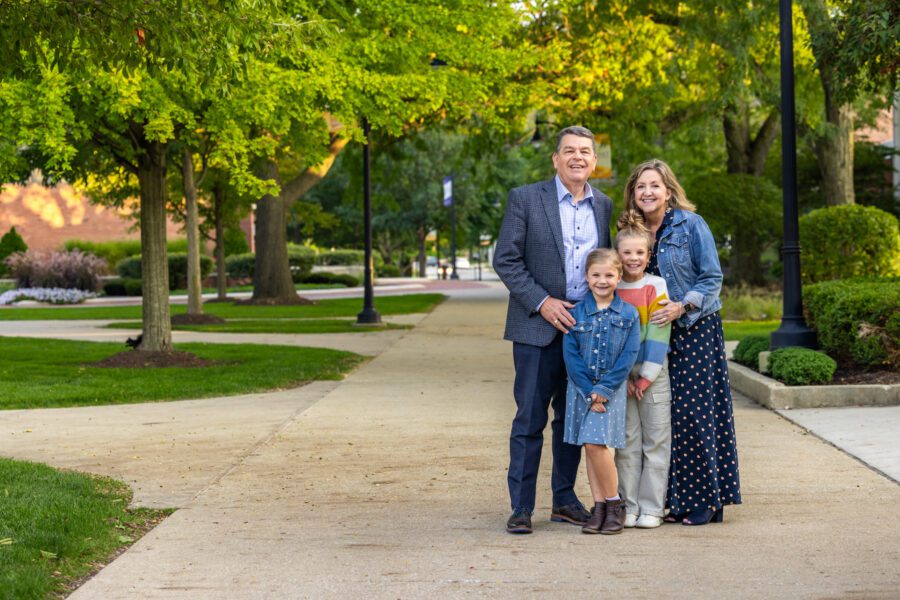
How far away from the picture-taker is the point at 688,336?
21.8ft

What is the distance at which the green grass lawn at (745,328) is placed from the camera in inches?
793

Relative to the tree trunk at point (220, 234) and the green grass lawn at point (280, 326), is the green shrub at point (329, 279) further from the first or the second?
the green grass lawn at point (280, 326)

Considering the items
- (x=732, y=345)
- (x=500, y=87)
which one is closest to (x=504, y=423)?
(x=732, y=345)

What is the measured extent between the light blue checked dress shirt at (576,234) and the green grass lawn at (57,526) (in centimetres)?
260

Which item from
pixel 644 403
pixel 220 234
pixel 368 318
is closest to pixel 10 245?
pixel 220 234

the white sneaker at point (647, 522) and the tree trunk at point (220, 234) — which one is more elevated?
the tree trunk at point (220, 234)

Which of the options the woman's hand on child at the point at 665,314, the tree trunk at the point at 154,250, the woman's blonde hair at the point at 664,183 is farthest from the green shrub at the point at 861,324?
the tree trunk at the point at 154,250

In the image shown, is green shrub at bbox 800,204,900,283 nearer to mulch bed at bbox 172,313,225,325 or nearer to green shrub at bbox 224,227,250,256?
mulch bed at bbox 172,313,225,325

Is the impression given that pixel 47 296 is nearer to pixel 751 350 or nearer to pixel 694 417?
pixel 751 350

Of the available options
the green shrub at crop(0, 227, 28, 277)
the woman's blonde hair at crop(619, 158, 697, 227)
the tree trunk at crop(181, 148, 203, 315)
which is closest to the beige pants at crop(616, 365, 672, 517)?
the woman's blonde hair at crop(619, 158, 697, 227)

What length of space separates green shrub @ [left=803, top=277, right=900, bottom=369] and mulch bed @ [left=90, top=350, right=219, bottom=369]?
7.67m

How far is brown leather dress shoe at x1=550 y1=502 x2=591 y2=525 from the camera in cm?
672

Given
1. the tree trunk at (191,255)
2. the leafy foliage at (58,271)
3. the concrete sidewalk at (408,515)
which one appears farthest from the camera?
the leafy foliage at (58,271)

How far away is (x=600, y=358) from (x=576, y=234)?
68cm
